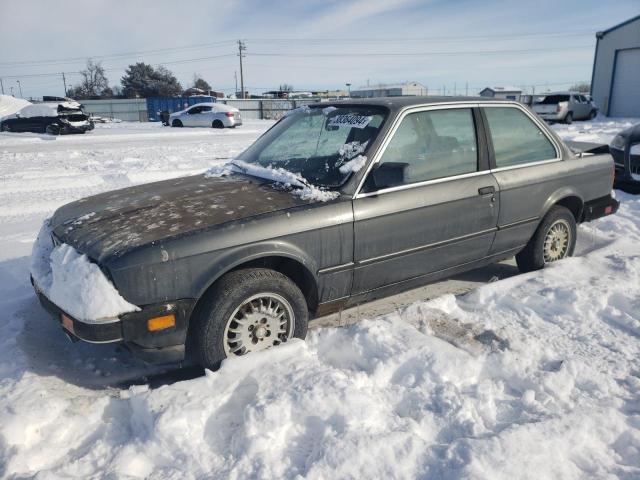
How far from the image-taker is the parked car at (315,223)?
2.73m

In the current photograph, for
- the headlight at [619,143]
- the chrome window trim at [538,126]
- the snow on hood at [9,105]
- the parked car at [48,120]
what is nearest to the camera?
the chrome window trim at [538,126]

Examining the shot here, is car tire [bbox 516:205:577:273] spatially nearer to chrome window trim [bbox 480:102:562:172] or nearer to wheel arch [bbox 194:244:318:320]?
chrome window trim [bbox 480:102:562:172]

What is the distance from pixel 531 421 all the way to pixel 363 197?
162 centimetres

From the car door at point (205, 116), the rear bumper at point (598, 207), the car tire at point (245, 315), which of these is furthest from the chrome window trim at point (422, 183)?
the car door at point (205, 116)

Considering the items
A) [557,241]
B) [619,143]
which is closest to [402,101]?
[557,241]

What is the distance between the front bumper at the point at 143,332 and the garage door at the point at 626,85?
30236 mm

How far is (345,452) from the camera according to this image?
2.28m

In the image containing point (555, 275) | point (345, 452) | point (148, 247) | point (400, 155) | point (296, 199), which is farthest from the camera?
point (555, 275)

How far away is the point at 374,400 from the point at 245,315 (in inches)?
35.0

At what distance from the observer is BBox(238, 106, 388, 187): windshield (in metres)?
3.48

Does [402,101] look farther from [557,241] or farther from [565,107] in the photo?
[565,107]

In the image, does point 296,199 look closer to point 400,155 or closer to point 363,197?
point 363,197

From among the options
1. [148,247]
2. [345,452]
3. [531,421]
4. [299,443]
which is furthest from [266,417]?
[531,421]

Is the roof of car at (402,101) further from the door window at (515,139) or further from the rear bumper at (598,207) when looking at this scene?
the rear bumper at (598,207)
